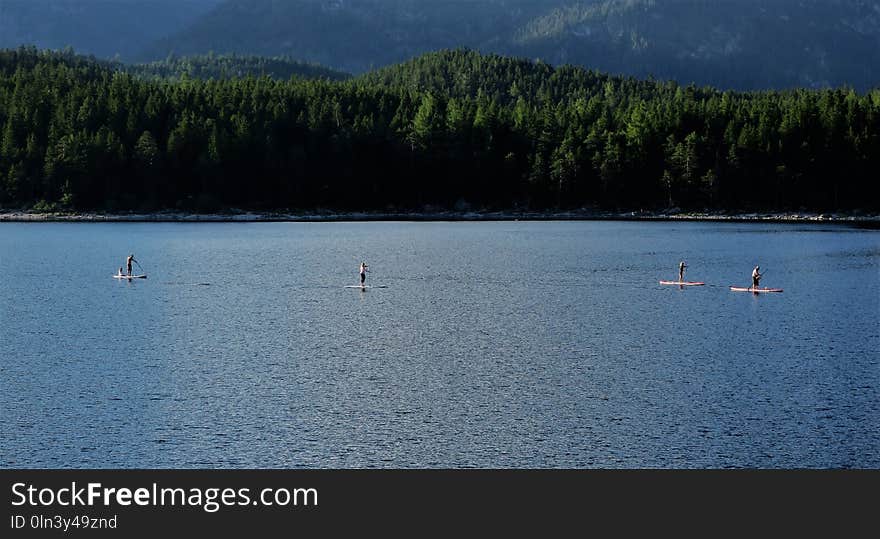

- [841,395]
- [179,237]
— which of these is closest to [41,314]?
[841,395]

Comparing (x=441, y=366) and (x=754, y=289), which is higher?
(x=754, y=289)

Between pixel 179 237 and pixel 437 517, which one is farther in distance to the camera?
pixel 179 237

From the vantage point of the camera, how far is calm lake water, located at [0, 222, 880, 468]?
137 feet

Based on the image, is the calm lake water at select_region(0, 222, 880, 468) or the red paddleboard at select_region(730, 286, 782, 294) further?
the red paddleboard at select_region(730, 286, 782, 294)

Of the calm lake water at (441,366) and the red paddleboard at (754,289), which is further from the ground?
the red paddleboard at (754,289)

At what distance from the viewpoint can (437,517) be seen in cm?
3650

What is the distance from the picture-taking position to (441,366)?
188 feet

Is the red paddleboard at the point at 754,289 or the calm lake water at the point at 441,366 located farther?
the red paddleboard at the point at 754,289

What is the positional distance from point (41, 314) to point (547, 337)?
125 ft

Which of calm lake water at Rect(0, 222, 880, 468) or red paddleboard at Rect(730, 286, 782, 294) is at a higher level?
red paddleboard at Rect(730, 286, 782, 294)

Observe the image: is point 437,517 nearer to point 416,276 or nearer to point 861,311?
point 861,311

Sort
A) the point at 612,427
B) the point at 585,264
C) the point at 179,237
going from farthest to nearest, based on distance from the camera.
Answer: the point at 179,237
the point at 585,264
the point at 612,427

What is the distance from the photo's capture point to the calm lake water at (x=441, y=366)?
137ft

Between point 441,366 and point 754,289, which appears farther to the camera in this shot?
point 754,289
